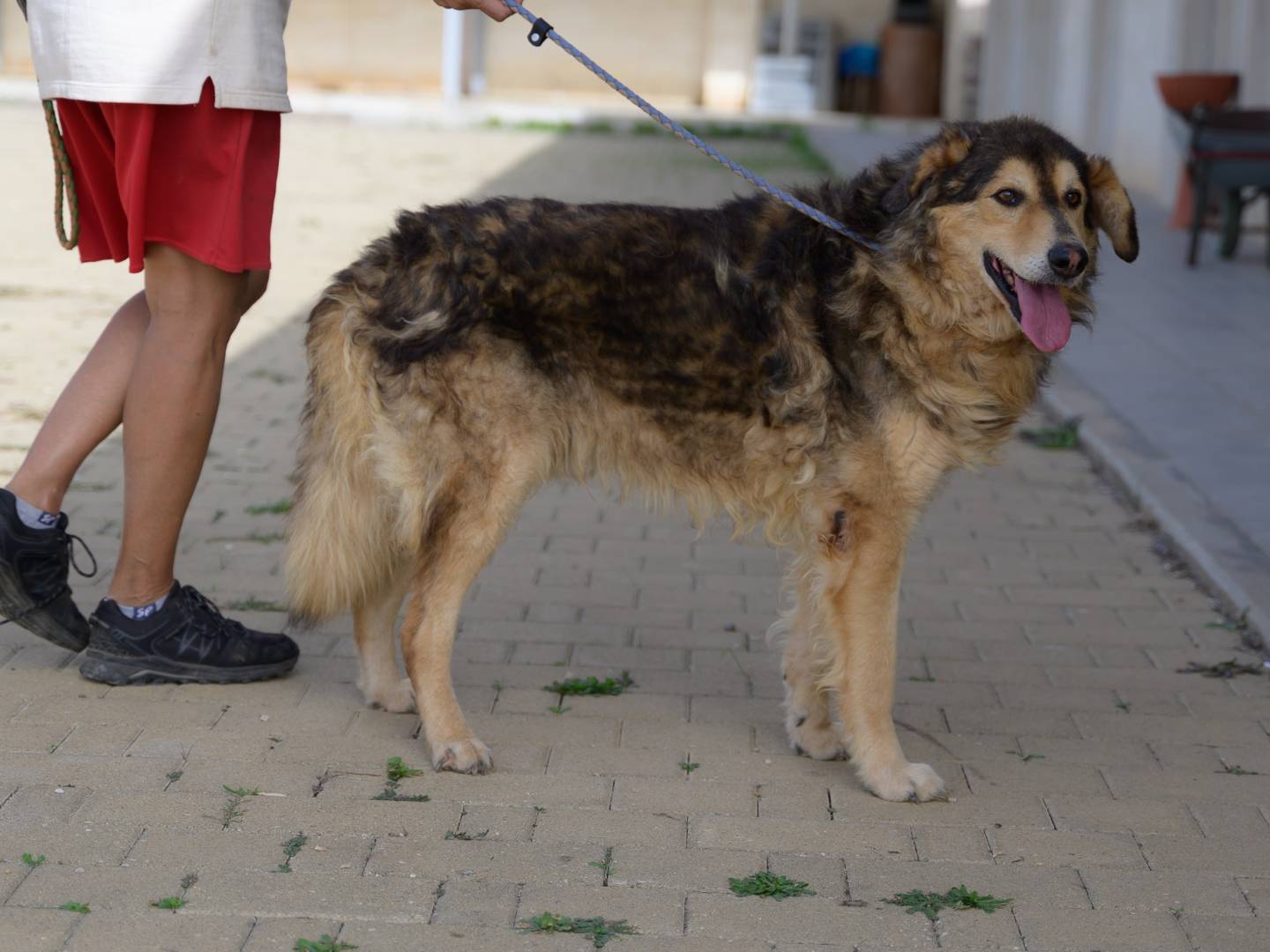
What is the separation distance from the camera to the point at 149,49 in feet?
12.3

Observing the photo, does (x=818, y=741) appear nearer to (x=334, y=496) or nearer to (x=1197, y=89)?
(x=334, y=496)

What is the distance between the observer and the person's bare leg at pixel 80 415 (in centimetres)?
414

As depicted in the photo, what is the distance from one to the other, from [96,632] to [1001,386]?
7.88 feet

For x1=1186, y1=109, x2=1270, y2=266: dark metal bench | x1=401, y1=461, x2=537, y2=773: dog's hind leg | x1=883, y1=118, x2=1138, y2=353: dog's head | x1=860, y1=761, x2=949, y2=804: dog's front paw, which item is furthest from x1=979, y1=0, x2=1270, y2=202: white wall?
x1=401, y1=461, x2=537, y2=773: dog's hind leg

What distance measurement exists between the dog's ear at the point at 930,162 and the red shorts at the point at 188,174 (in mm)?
1571

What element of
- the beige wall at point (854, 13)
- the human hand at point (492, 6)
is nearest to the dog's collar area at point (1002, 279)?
the human hand at point (492, 6)

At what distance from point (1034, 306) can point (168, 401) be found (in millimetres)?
2150

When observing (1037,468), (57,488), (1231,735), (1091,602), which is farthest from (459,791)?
(1037,468)

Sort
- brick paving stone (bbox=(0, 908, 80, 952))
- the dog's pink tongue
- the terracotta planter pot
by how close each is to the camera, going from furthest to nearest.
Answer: the terracotta planter pot < the dog's pink tongue < brick paving stone (bbox=(0, 908, 80, 952))

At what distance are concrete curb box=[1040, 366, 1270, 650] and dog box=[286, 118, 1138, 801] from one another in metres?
1.66

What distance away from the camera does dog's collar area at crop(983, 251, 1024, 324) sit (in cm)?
364

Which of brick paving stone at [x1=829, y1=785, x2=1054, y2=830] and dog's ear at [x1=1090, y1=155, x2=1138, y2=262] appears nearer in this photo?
brick paving stone at [x1=829, y1=785, x2=1054, y2=830]

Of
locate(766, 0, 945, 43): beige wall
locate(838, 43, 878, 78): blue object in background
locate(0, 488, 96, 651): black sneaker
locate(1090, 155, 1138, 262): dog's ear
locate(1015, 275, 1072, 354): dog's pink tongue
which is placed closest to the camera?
locate(1015, 275, 1072, 354): dog's pink tongue

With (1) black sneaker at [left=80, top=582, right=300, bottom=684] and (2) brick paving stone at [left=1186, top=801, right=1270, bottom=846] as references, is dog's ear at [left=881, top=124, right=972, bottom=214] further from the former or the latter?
(1) black sneaker at [left=80, top=582, right=300, bottom=684]
